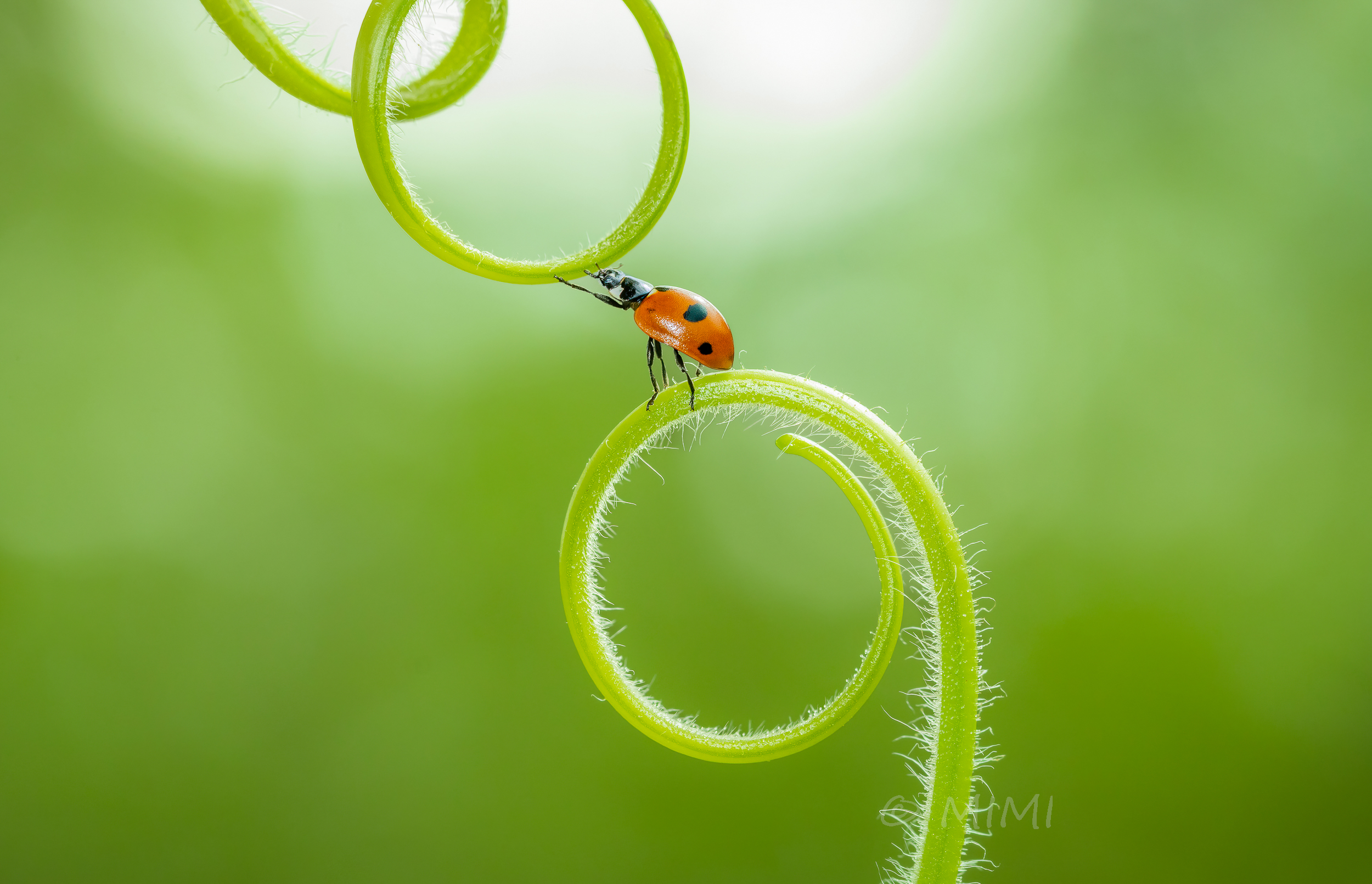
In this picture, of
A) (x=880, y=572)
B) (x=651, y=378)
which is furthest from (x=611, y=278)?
(x=880, y=572)

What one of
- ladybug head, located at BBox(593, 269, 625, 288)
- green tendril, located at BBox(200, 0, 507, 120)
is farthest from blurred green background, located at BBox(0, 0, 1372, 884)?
green tendril, located at BBox(200, 0, 507, 120)

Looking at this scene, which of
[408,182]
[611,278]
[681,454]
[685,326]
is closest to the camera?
[408,182]

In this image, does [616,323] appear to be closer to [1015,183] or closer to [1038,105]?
[1015,183]

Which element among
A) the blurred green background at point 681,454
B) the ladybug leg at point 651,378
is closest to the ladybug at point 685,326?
the ladybug leg at point 651,378

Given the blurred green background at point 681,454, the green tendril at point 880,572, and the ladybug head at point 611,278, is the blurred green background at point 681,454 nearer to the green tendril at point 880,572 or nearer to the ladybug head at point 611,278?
the ladybug head at point 611,278

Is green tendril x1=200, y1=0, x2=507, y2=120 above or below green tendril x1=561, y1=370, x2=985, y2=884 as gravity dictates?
above

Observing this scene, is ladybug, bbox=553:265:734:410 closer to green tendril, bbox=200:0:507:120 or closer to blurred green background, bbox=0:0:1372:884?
green tendril, bbox=200:0:507:120

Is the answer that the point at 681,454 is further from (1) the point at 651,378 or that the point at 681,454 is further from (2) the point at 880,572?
(2) the point at 880,572
